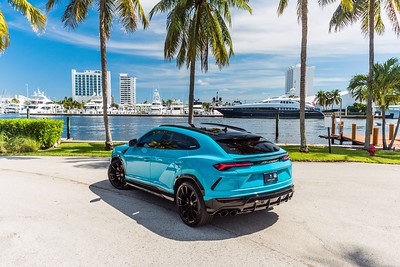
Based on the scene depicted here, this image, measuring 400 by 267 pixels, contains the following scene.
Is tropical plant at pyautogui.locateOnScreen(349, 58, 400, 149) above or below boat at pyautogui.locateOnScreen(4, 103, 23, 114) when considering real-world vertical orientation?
below

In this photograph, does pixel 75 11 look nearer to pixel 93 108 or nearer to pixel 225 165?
pixel 225 165

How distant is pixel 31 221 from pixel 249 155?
379 cm

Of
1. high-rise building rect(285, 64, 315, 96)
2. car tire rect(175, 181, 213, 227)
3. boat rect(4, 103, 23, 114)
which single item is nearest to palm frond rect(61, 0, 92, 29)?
car tire rect(175, 181, 213, 227)

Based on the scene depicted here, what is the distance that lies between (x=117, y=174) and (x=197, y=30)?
992 cm

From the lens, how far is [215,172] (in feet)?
13.8

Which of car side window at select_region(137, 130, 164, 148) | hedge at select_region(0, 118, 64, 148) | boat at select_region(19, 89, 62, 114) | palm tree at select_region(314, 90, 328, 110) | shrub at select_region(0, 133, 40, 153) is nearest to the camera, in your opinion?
car side window at select_region(137, 130, 164, 148)

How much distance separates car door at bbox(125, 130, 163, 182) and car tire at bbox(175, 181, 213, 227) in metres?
1.16

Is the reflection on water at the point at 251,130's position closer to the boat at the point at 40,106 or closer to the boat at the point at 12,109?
the boat at the point at 40,106

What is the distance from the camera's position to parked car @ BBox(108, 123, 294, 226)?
421 cm

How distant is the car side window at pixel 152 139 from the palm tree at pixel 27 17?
12204mm

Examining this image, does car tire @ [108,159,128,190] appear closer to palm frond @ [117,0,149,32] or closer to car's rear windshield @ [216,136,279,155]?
car's rear windshield @ [216,136,279,155]

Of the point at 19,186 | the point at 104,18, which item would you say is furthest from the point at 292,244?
the point at 104,18

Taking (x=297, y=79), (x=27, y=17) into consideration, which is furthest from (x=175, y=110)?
(x=27, y=17)

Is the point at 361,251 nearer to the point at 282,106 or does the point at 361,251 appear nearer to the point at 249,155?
the point at 249,155
